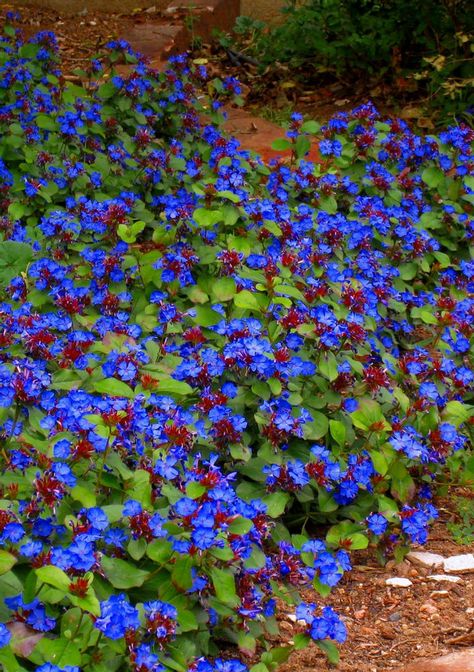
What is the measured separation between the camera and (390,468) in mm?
2830

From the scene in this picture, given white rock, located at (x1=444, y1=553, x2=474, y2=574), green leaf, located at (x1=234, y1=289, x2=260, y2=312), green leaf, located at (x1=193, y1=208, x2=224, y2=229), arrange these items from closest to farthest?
1. white rock, located at (x1=444, y1=553, x2=474, y2=574)
2. green leaf, located at (x1=234, y1=289, x2=260, y2=312)
3. green leaf, located at (x1=193, y1=208, x2=224, y2=229)

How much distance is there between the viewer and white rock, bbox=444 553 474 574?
9.16 ft

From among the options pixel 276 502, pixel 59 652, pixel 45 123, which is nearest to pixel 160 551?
pixel 59 652

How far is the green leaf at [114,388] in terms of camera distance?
8.12 ft

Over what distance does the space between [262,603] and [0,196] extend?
8.85 feet

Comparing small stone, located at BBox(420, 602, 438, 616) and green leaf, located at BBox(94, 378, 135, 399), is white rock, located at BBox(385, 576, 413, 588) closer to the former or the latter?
small stone, located at BBox(420, 602, 438, 616)

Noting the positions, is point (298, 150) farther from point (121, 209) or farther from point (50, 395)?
point (50, 395)

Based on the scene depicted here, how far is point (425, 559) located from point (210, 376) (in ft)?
2.61

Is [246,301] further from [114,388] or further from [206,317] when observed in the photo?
[114,388]

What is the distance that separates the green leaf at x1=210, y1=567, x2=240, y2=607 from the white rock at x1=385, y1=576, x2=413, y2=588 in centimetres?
73

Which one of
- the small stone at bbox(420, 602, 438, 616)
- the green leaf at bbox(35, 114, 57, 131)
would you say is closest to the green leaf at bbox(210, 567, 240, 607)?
the small stone at bbox(420, 602, 438, 616)

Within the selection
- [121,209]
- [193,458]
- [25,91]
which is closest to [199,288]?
[121,209]

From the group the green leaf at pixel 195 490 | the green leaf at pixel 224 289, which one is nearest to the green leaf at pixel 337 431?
the green leaf at pixel 224 289

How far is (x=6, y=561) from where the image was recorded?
6.51 ft
